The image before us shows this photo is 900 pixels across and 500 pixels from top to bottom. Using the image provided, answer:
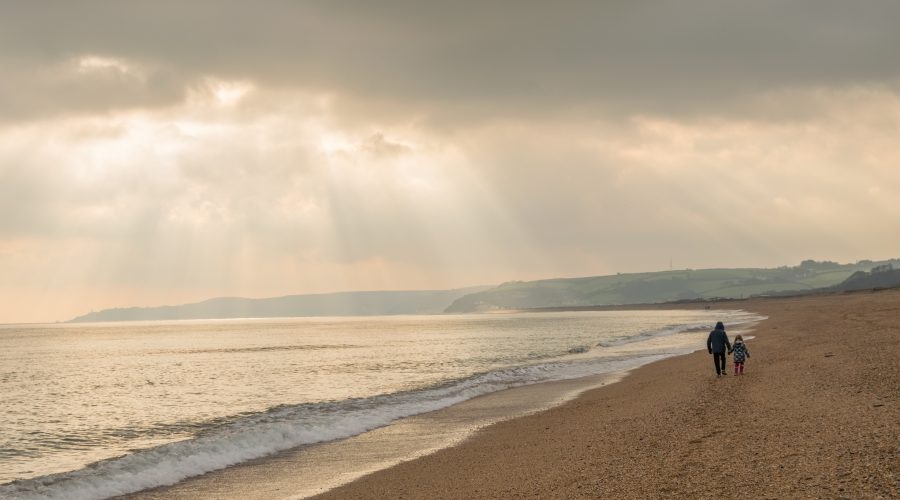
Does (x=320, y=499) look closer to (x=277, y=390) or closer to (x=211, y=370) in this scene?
(x=277, y=390)

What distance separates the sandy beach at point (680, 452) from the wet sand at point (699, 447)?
35 millimetres

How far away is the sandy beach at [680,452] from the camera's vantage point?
10.7m

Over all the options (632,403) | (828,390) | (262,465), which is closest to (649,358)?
(632,403)

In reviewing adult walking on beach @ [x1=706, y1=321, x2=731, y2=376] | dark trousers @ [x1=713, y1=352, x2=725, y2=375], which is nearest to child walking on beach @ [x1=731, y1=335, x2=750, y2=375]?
adult walking on beach @ [x1=706, y1=321, x2=731, y2=376]

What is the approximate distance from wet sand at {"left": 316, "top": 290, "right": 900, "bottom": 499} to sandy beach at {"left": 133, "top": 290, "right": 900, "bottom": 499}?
0.04 metres

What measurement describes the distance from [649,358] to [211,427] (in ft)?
108

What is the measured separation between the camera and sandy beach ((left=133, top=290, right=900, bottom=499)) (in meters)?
10.7

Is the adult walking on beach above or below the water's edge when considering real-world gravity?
above

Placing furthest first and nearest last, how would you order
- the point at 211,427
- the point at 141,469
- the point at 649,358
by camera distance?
1. the point at 649,358
2. the point at 211,427
3. the point at 141,469

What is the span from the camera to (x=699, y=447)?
13.8 meters

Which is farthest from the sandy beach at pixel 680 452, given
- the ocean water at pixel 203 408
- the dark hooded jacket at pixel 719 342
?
the dark hooded jacket at pixel 719 342

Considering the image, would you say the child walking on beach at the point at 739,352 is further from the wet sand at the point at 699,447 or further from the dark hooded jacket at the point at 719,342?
the wet sand at the point at 699,447

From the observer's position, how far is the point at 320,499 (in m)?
13.6

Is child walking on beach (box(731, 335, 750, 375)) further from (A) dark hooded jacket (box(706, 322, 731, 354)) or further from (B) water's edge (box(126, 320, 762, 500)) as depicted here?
(B) water's edge (box(126, 320, 762, 500))
